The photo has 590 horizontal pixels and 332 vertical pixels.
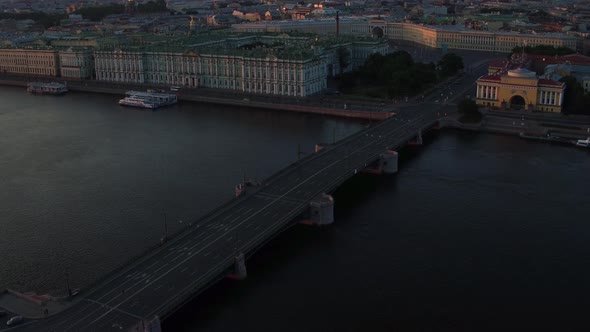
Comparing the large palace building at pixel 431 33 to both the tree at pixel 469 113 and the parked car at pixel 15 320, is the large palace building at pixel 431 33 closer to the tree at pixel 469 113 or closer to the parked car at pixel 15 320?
the tree at pixel 469 113

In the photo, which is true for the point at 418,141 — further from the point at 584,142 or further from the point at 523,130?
the point at 584,142

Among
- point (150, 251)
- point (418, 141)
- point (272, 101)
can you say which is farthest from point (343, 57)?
point (150, 251)

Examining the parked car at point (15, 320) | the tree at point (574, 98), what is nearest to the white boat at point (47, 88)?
the tree at point (574, 98)

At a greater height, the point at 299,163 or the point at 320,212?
the point at 299,163

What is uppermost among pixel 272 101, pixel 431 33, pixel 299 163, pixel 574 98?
pixel 431 33

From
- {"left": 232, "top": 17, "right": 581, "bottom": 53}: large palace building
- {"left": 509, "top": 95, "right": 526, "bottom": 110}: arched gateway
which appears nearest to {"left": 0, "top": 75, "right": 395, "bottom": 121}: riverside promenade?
{"left": 509, "top": 95, "right": 526, "bottom": 110}: arched gateway

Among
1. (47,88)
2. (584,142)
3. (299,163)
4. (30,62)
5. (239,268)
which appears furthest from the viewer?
(30,62)
